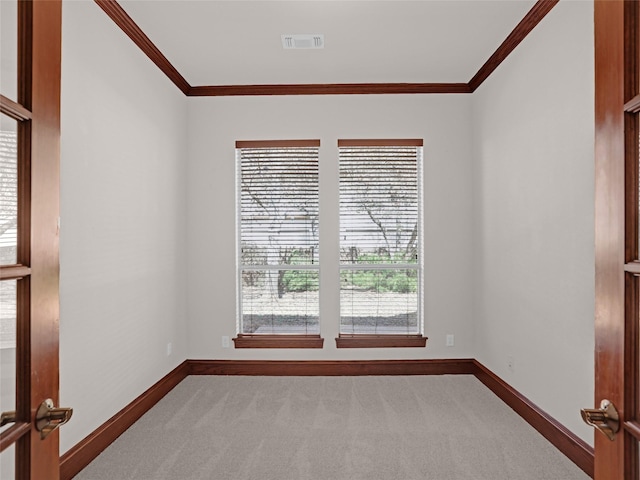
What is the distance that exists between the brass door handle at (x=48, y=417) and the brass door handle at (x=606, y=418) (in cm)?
110

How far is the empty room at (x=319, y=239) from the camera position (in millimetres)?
866

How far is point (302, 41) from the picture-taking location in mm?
3105

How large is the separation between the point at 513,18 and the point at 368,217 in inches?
78.4

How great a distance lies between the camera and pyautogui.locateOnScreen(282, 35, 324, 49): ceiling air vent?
304 centimetres

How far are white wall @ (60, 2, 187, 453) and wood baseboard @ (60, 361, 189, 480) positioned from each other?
6 centimetres

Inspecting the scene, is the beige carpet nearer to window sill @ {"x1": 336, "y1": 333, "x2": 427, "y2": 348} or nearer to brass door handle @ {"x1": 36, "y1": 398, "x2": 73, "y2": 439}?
window sill @ {"x1": 336, "y1": 333, "x2": 427, "y2": 348}

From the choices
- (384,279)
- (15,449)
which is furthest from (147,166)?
(15,449)

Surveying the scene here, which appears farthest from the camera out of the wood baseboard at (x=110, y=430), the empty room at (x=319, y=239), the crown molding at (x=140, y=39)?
the crown molding at (x=140, y=39)

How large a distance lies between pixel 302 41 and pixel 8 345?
2915mm

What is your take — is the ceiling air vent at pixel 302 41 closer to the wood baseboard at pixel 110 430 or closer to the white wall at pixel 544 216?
the white wall at pixel 544 216

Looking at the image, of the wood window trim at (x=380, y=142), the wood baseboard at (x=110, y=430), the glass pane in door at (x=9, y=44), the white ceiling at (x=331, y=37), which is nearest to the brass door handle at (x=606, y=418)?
the glass pane in door at (x=9, y=44)

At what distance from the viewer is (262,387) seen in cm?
364

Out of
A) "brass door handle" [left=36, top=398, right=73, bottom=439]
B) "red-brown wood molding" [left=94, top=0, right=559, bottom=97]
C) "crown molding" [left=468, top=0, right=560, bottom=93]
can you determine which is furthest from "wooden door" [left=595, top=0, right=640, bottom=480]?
"red-brown wood molding" [left=94, top=0, right=559, bottom=97]

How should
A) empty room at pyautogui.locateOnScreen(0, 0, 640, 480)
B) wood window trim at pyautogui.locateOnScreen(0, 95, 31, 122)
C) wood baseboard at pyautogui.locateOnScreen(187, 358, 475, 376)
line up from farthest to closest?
wood baseboard at pyautogui.locateOnScreen(187, 358, 475, 376), empty room at pyautogui.locateOnScreen(0, 0, 640, 480), wood window trim at pyautogui.locateOnScreen(0, 95, 31, 122)
